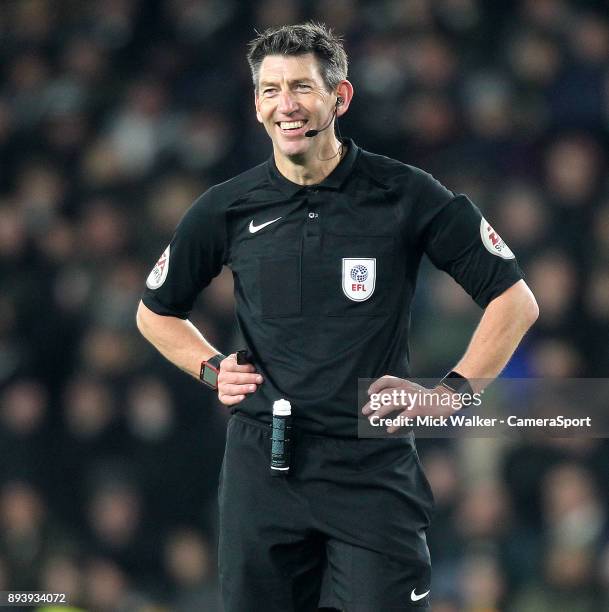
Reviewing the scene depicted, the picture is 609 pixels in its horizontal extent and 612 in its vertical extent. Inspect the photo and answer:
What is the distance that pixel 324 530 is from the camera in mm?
2203

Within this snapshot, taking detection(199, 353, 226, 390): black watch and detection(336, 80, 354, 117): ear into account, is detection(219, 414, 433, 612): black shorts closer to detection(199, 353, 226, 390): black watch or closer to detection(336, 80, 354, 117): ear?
detection(199, 353, 226, 390): black watch

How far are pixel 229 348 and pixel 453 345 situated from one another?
901mm

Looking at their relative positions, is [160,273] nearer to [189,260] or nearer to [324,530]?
[189,260]

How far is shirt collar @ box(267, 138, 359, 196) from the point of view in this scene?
2338 mm

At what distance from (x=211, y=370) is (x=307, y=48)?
2.42 ft

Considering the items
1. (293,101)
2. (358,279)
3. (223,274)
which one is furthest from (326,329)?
(223,274)

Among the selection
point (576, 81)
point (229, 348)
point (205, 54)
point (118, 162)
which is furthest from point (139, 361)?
point (576, 81)

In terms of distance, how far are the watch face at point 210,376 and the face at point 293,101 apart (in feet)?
1.69

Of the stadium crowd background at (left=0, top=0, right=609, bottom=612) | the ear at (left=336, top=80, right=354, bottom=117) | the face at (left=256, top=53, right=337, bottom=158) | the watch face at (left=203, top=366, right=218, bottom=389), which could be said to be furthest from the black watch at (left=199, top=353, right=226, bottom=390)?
the stadium crowd background at (left=0, top=0, right=609, bottom=612)

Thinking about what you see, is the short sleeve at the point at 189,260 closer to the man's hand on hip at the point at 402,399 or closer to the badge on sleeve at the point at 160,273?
the badge on sleeve at the point at 160,273

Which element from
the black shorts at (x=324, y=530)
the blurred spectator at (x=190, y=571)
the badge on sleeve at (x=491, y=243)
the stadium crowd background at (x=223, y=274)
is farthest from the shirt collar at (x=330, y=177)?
the blurred spectator at (x=190, y=571)

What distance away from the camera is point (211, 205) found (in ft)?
7.95

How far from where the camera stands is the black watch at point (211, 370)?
2.46m

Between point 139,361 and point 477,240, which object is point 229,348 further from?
point 477,240
